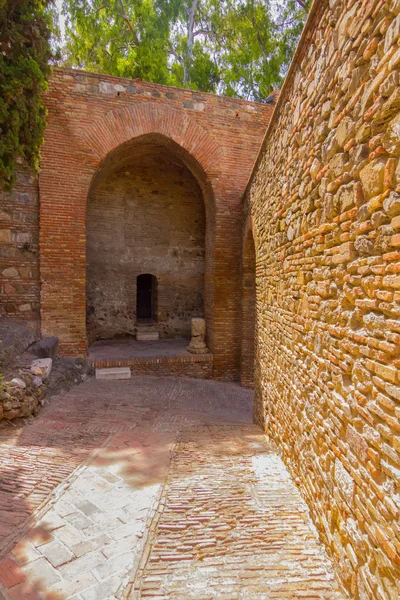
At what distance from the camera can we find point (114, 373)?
25.4 feet

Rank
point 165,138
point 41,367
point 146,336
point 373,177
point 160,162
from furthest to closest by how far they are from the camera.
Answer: point 146,336 < point 160,162 < point 165,138 < point 41,367 < point 373,177

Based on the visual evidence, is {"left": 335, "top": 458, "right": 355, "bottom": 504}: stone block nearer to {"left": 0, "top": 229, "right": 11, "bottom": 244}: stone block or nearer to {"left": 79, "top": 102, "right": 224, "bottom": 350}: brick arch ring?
{"left": 79, "top": 102, "right": 224, "bottom": 350}: brick arch ring

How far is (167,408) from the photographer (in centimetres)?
612

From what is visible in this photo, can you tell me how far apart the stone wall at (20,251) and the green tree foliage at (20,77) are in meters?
1.47

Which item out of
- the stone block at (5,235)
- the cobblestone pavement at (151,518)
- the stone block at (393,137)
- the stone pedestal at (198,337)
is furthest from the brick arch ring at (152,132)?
the stone block at (393,137)

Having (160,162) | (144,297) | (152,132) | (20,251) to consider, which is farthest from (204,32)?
(20,251)

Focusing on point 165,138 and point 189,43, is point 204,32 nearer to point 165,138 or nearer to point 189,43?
point 189,43

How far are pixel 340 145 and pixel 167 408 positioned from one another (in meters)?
5.11

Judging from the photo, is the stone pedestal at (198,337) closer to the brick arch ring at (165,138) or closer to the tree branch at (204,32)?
the brick arch ring at (165,138)

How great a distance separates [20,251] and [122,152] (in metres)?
3.46

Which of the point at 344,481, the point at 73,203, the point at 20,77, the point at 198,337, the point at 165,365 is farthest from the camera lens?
the point at 198,337

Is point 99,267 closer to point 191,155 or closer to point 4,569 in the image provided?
point 191,155

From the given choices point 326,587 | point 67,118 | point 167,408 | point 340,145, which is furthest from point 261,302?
point 67,118

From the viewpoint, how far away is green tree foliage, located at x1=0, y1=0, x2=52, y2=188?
539 centimetres
